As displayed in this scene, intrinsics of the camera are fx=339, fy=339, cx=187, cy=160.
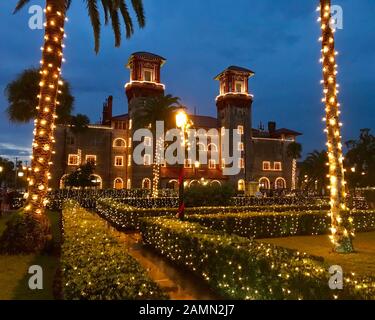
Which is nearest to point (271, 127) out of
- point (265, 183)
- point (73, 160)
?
point (265, 183)

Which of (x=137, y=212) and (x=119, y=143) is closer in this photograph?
(x=137, y=212)

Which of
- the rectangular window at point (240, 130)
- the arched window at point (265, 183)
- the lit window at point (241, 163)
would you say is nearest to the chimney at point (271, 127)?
the arched window at point (265, 183)

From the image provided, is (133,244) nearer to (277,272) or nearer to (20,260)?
(20,260)

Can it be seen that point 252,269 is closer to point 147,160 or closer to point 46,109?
point 46,109

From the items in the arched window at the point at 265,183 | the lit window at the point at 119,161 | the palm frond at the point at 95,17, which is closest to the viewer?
the palm frond at the point at 95,17

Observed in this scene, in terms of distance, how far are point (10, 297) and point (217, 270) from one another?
407cm

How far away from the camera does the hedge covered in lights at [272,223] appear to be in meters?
→ 14.6

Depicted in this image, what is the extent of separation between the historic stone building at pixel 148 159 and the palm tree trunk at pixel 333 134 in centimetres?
3431

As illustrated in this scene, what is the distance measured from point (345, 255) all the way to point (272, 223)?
4800 millimetres

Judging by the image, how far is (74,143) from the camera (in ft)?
164

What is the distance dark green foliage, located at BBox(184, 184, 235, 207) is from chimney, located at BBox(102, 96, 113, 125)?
3314 centimetres

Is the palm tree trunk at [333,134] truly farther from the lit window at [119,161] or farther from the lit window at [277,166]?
the lit window at [277,166]

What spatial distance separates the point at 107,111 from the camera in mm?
55938

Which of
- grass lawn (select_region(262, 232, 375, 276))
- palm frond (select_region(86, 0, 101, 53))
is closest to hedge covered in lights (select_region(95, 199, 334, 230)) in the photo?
grass lawn (select_region(262, 232, 375, 276))
